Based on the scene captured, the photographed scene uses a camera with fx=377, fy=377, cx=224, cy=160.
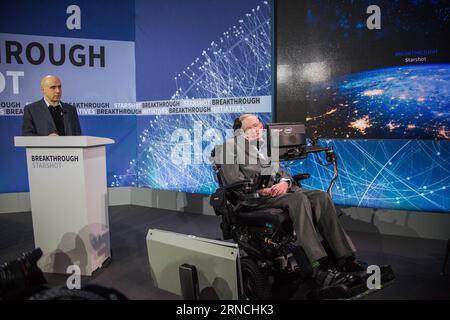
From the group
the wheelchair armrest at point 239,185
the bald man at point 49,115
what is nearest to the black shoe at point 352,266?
the wheelchair armrest at point 239,185

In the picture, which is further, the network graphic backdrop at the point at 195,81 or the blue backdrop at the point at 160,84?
the network graphic backdrop at the point at 195,81

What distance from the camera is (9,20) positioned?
17.0 ft

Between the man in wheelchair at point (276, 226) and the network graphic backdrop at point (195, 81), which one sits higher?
the network graphic backdrop at point (195, 81)

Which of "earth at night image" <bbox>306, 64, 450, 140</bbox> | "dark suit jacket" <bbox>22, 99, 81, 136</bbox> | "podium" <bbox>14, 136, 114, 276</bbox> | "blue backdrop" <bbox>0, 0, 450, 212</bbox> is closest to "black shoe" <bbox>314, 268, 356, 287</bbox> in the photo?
"podium" <bbox>14, 136, 114, 276</bbox>

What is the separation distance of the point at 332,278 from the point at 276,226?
0.51 meters

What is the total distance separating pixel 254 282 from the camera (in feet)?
8.21

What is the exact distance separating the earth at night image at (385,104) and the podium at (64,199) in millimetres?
2781

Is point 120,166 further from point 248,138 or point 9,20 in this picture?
point 248,138

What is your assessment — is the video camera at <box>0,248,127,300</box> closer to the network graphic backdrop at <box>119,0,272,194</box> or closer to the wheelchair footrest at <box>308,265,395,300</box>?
the wheelchair footrest at <box>308,265,395,300</box>

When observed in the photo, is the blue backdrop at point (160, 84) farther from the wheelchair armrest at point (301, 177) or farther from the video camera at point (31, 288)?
the video camera at point (31, 288)

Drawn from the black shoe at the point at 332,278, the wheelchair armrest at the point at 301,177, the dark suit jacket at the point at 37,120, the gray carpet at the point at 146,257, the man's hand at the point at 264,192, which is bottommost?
the gray carpet at the point at 146,257

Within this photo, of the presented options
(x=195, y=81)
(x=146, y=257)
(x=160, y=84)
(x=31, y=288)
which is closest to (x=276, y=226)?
(x=31, y=288)

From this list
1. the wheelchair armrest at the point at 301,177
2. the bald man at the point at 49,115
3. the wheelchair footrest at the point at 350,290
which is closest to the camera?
the wheelchair footrest at the point at 350,290

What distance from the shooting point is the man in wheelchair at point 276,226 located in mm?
2496
